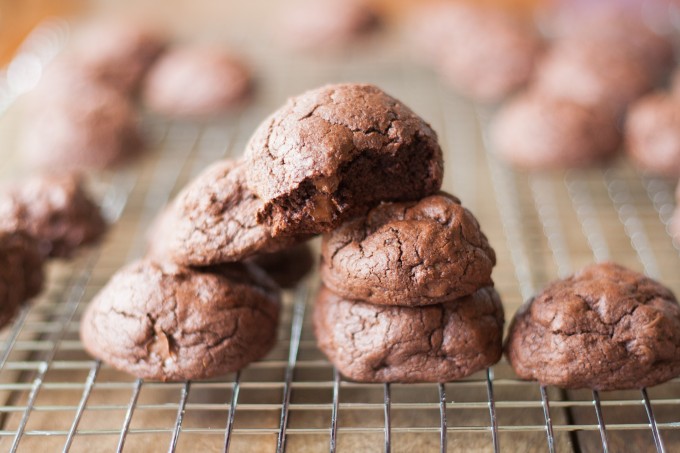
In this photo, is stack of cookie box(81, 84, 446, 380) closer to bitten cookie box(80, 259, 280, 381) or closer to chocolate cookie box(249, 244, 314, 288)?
bitten cookie box(80, 259, 280, 381)

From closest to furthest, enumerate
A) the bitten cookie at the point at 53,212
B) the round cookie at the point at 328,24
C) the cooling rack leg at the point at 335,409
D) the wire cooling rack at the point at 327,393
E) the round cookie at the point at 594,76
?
the cooling rack leg at the point at 335,409 < the wire cooling rack at the point at 327,393 < the bitten cookie at the point at 53,212 < the round cookie at the point at 594,76 < the round cookie at the point at 328,24

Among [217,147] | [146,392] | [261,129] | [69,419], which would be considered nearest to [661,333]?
[261,129]

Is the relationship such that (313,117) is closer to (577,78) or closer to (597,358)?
(597,358)

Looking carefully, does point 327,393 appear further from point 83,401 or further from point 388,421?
point 83,401

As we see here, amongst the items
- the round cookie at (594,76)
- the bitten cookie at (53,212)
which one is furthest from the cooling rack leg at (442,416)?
the round cookie at (594,76)

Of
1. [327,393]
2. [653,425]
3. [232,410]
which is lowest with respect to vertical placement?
[653,425]

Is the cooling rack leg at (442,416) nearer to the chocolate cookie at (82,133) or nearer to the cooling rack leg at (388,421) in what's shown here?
the cooling rack leg at (388,421)

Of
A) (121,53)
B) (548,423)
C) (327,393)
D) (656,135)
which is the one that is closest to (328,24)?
(121,53)
